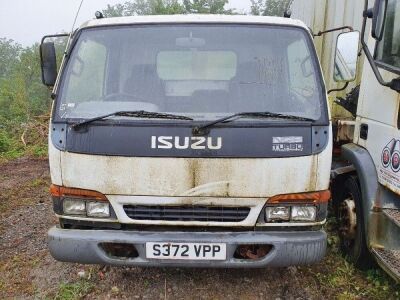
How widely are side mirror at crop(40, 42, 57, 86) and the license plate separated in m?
1.53

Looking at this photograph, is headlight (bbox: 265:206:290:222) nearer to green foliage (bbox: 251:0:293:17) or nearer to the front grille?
the front grille

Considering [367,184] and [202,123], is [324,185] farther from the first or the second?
[202,123]

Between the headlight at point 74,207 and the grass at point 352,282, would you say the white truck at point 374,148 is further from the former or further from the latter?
the headlight at point 74,207

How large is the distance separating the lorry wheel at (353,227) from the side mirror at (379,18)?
1314 mm

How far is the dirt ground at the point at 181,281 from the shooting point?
3184mm

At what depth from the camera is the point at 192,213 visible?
2.79 meters

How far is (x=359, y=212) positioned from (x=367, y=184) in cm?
41

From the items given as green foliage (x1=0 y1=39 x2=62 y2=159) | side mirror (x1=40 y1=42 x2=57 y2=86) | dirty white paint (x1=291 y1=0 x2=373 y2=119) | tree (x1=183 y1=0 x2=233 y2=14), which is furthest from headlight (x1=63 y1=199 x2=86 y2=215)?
tree (x1=183 y1=0 x2=233 y2=14)

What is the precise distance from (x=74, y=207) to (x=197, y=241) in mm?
Answer: 872

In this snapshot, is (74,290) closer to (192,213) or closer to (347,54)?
(192,213)

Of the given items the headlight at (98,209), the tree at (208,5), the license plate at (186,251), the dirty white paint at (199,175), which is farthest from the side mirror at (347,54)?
the tree at (208,5)

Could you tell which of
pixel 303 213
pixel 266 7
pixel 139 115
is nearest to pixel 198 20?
pixel 139 115

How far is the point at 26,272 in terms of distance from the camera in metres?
3.54

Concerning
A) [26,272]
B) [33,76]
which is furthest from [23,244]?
[33,76]
